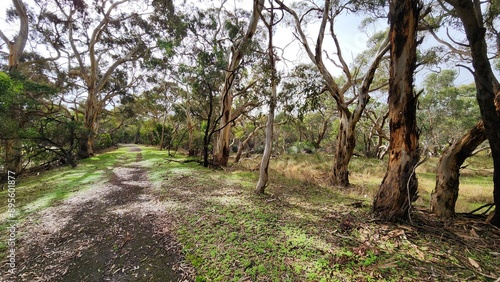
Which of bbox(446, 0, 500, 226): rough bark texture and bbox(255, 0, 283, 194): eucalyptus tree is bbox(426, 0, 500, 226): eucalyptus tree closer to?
bbox(446, 0, 500, 226): rough bark texture

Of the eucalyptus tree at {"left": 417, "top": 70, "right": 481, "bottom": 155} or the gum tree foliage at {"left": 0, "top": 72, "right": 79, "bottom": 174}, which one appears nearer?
the gum tree foliage at {"left": 0, "top": 72, "right": 79, "bottom": 174}

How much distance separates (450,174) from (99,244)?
20.4 feet

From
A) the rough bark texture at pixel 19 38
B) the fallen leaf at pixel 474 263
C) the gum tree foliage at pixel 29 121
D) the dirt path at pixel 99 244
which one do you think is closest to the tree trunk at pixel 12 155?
the gum tree foliage at pixel 29 121

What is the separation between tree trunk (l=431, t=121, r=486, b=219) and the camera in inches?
137

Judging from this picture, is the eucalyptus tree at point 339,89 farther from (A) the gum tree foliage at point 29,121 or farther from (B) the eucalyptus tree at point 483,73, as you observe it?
(A) the gum tree foliage at point 29,121

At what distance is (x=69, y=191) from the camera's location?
6488mm

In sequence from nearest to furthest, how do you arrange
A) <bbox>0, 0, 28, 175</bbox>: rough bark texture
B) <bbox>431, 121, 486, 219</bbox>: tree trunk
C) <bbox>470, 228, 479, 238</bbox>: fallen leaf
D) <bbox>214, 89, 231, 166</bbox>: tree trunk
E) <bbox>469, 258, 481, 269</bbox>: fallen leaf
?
1. <bbox>469, 258, 481, 269</bbox>: fallen leaf
2. <bbox>470, 228, 479, 238</bbox>: fallen leaf
3. <bbox>431, 121, 486, 219</bbox>: tree trunk
4. <bbox>0, 0, 28, 175</bbox>: rough bark texture
5. <bbox>214, 89, 231, 166</bbox>: tree trunk

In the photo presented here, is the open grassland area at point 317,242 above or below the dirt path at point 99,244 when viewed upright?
above

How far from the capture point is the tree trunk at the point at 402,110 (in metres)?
3.49

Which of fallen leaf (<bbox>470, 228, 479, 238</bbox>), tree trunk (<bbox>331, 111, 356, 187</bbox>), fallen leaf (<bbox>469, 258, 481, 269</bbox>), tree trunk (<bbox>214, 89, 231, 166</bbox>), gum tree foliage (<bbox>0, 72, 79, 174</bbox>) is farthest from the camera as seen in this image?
tree trunk (<bbox>214, 89, 231, 166</bbox>)

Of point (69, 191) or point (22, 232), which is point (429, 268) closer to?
point (22, 232)

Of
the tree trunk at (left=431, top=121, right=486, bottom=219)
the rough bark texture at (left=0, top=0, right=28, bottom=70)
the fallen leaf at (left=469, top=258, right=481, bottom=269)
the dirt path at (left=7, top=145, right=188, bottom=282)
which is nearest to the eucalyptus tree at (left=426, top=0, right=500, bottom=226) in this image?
the tree trunk at (left=431, top=121, right=486, bottom=219)

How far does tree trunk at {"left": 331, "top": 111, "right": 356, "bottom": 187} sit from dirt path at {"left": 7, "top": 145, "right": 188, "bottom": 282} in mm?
5969

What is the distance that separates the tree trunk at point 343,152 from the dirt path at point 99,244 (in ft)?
19.6
